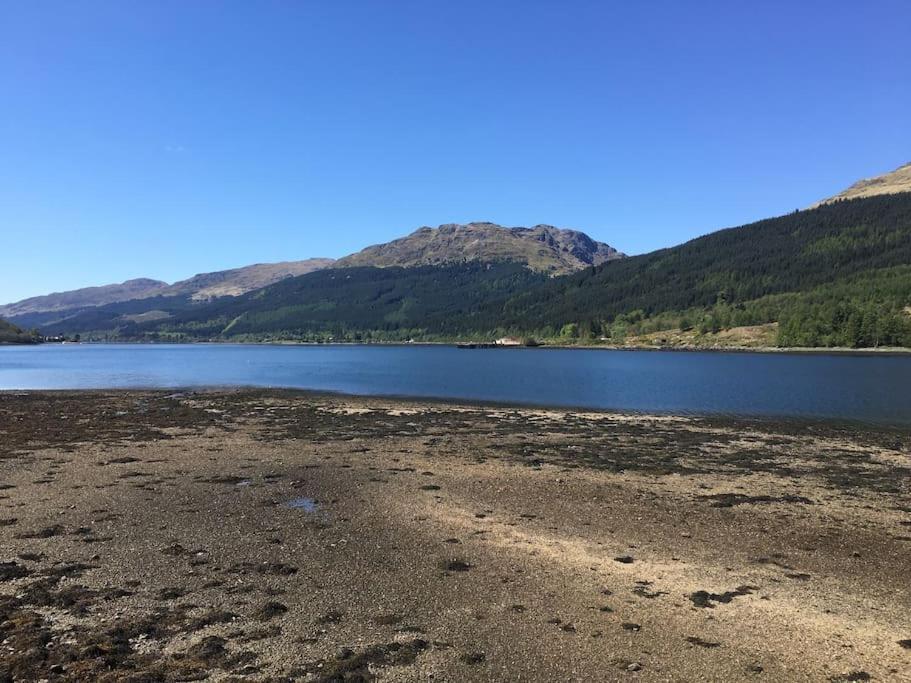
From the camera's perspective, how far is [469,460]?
2991cm

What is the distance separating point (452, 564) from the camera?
50.0 ft

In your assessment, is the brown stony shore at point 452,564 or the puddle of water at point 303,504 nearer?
the brown stony shore at point 452,564

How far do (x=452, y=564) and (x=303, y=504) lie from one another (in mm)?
7847

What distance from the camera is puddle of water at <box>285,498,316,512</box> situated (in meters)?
20.5

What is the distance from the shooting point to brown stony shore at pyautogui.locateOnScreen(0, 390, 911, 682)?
10422mm

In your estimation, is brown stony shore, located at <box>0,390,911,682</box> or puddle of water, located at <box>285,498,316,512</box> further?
puddle of water, located at <box>285,498,316,512</box>

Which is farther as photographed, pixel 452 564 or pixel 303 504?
pixel 303 504

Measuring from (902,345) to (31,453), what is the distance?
658ft

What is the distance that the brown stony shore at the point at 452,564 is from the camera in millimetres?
10422

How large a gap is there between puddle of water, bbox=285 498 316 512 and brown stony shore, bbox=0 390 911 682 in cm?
7

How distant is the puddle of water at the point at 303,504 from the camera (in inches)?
806

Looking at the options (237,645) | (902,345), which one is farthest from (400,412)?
(902,345)

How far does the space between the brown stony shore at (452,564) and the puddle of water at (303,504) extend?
2.8 inches

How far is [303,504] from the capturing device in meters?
21.0
